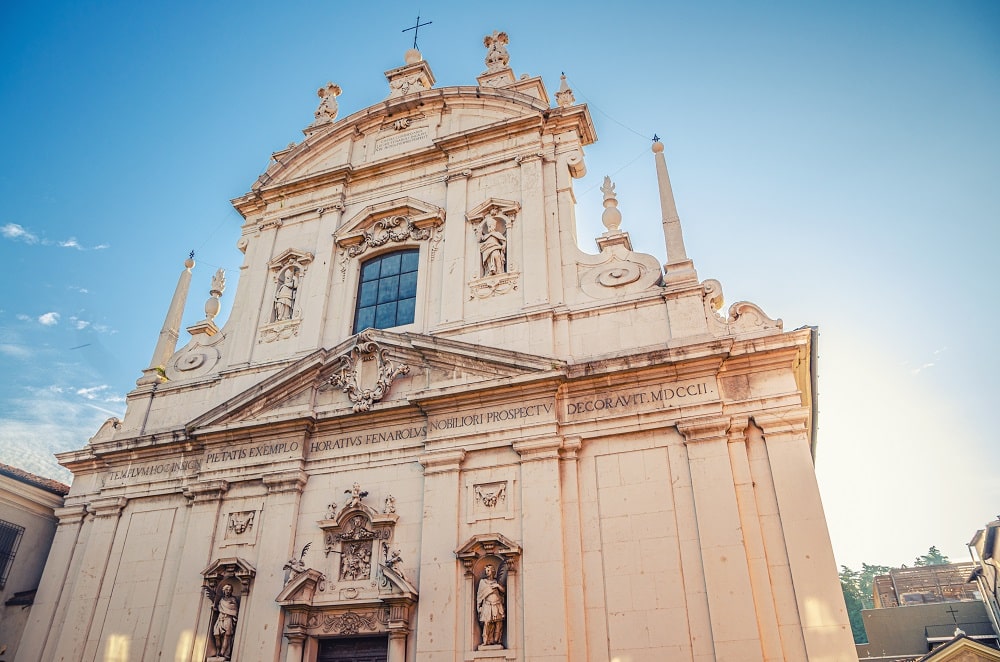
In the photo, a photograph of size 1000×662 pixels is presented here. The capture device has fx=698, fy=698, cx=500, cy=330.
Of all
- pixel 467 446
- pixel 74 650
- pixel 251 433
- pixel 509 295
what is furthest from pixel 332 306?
pixel 74 650

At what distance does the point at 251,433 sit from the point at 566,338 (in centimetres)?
584

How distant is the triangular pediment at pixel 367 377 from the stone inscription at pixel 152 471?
27.5 inches

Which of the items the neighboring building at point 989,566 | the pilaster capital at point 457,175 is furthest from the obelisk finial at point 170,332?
the neighboring building at point 989,566

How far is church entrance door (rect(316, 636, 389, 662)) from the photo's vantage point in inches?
396

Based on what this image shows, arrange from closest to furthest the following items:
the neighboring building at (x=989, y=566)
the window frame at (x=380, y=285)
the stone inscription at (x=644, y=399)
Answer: the stone inscription at (x=644, y=399)
the window frame at (x=380, y=285)
the neighboring building at (x=989, y=566)

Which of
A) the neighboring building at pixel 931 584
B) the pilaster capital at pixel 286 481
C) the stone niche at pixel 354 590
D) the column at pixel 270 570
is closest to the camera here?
the stone niche at pixel 354 590

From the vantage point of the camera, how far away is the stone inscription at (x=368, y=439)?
11.4 metres

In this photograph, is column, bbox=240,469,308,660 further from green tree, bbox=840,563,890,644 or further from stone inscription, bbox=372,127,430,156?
green tree, bbox=840,563,890,644

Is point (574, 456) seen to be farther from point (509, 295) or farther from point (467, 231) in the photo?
point (467, 231)

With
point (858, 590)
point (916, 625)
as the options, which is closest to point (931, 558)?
point (858, 590)

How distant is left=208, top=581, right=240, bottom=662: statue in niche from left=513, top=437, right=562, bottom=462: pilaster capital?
5.15m

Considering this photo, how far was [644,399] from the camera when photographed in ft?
33.7

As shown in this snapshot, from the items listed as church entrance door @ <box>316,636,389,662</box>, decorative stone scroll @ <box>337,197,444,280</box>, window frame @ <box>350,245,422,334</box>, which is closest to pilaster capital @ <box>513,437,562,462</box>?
church entrance door @ <box>316,636,389,662</box>

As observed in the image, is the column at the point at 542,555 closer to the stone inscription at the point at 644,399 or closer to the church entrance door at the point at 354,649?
the stone inscription at the point at 644,399
